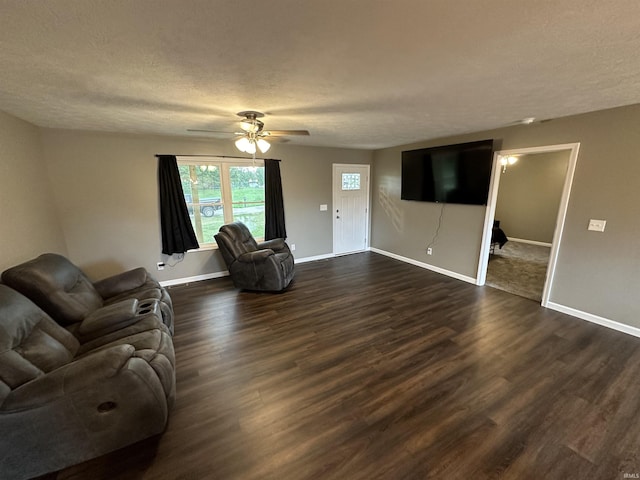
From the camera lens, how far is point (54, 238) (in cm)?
321

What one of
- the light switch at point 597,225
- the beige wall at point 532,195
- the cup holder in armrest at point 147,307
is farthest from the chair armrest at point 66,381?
the beige wall at point 532,195

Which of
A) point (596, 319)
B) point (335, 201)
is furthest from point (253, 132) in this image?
point (596, 319)

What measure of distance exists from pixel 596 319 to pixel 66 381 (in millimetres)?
4862

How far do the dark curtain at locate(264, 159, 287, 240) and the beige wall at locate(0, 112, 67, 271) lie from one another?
284 centimetres

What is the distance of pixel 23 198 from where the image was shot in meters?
2.68

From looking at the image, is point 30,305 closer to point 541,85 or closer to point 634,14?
point 634,14

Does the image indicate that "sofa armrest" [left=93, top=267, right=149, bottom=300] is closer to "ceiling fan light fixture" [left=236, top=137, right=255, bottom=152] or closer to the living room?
the living room

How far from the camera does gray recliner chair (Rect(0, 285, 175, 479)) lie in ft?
4.30

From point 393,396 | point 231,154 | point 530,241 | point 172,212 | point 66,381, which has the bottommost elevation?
point 393,396

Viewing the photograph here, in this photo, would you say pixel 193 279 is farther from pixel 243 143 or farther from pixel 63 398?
pixel 63 398

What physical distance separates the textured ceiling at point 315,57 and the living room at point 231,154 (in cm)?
2

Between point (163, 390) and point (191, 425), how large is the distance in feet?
1.19

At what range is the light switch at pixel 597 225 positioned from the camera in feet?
9.26

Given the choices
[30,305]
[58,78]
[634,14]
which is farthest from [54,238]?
[634,14]
